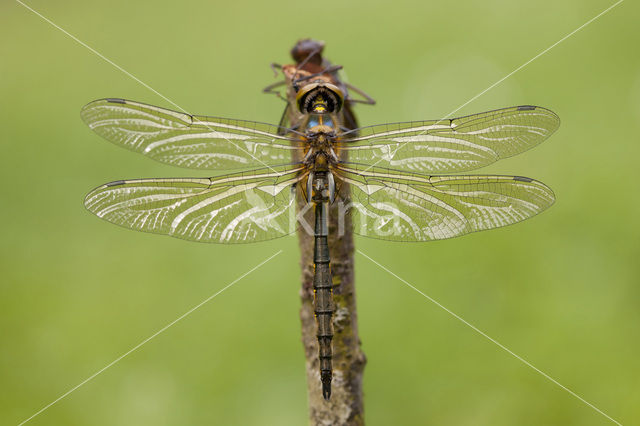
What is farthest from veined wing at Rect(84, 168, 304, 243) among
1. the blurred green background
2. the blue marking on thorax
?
the blurred green background

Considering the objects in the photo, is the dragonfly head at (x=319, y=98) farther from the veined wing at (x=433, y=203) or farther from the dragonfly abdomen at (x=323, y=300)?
the dragonfly abdomen at (x=323, y=300)

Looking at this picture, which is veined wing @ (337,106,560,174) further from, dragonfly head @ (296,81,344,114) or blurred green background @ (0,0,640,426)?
blurred green background @ (0,0,640,426)

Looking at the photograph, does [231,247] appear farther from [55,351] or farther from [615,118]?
[615,118]

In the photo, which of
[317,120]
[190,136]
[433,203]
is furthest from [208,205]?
[433,203]

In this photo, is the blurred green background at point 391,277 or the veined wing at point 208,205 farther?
the blurred green background at point 391,277

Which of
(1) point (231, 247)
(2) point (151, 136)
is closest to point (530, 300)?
(1) point (231, 247)

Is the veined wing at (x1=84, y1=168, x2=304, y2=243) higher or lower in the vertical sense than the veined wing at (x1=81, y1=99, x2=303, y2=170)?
lower

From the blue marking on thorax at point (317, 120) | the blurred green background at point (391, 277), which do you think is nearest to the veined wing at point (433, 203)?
the blue marking on thorax at point (317, 120)
